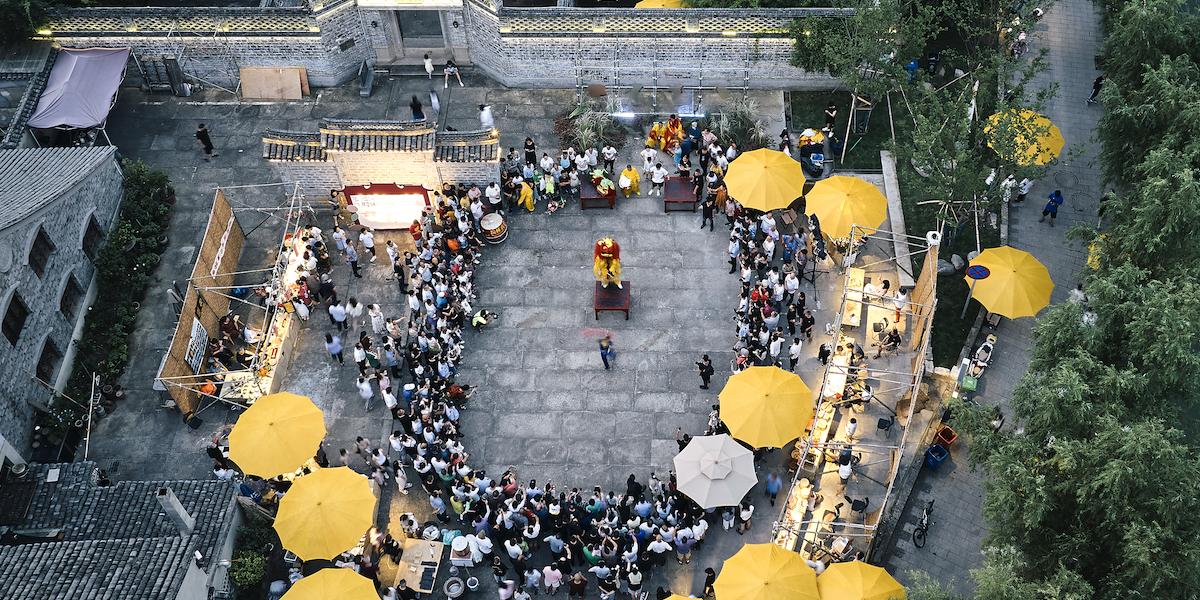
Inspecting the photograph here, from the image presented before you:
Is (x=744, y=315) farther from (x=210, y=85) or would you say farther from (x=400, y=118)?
(x=210, y=85)

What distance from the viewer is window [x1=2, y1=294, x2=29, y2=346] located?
2680 cm

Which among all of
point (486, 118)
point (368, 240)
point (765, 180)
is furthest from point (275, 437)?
point (765, 180)

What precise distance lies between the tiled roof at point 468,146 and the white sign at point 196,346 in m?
8.63

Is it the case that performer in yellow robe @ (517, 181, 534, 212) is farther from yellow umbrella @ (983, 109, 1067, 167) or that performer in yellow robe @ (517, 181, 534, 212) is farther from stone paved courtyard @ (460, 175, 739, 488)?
yellow umbrella @ (983, 109, 1067, 167)

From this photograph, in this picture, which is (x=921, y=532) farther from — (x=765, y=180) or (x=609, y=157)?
(x=609, y=157)

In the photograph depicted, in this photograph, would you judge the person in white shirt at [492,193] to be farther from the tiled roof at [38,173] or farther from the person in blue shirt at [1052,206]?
the person in blue shirt at [1052,206]

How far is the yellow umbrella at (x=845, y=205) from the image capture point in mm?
30172

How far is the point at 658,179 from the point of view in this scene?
33.4 m

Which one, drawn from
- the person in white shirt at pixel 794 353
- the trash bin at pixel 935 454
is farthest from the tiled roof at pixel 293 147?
the trash bin at pixel 935 454

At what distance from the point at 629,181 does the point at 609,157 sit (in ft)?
3.44

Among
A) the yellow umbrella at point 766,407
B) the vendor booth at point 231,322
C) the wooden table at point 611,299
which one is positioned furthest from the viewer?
the wooden table at point 611,299

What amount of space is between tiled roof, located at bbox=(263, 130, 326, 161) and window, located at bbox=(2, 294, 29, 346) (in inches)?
326

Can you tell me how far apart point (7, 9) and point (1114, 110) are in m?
35.4

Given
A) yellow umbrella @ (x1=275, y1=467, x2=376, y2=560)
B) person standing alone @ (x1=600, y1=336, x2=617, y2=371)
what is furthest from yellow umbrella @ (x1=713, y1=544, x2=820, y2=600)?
yellow umbrella @ (x1=275, y1=467, x2=376, y2=560)
